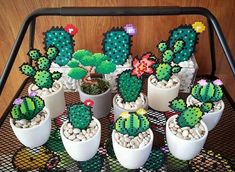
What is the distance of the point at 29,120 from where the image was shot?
0.72m

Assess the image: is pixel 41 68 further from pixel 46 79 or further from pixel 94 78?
pixel 94 78

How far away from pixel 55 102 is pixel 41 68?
0.35 feet

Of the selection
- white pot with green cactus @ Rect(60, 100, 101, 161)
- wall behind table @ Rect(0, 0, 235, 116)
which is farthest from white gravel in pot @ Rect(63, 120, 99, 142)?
wall behind table @ Rect(0, 0, 235, 116)

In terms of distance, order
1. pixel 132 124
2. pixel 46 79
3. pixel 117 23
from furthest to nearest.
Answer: pixel 117 23 → pixel 46 79 → pixel 132 124

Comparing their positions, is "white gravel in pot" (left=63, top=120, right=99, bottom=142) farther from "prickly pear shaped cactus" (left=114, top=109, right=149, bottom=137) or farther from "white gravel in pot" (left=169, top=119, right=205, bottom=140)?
"white gravel in pot" (left=169, top=119, right=205, bottom=140)

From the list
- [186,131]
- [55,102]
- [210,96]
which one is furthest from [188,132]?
[55,102]

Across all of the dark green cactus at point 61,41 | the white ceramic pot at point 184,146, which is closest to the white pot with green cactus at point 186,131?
the white ceramic pot at point 184,146

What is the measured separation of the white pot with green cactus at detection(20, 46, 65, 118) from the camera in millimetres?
748

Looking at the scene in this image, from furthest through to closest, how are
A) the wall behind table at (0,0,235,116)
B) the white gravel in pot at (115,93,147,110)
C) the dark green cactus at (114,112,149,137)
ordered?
the wall behind table at (0,0,235,116) < the white gravel in pot at (115,93,147,110) < the dark green cactus at (114,112,149,137)

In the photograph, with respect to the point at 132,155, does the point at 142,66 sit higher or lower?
higher

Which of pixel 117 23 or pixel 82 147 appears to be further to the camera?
pixel 117 23

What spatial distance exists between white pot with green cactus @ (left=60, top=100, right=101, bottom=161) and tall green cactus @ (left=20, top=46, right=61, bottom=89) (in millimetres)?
121

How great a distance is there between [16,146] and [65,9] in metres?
0.36

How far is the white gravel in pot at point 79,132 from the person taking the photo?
68 cm
